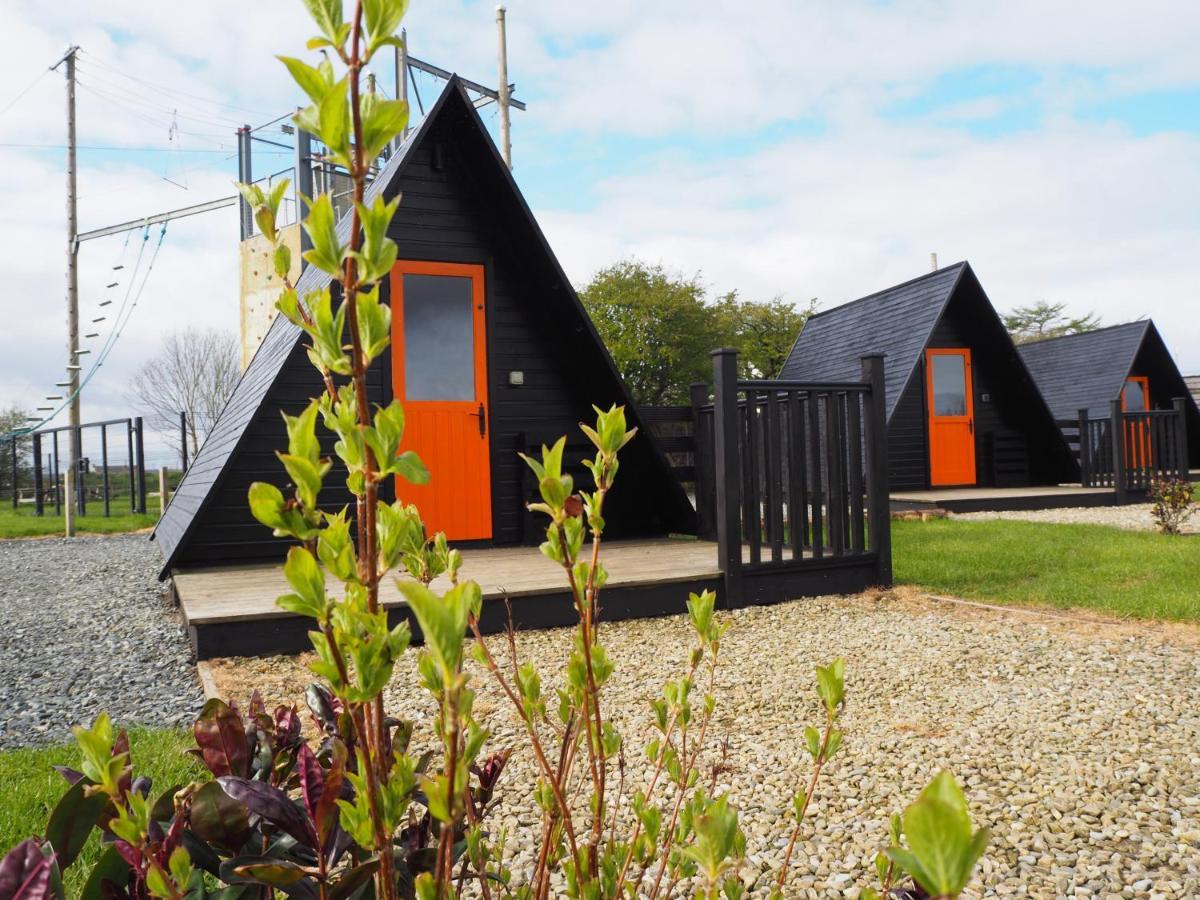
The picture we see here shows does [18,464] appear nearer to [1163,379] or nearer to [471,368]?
[471,368]

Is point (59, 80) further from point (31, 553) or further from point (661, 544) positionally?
point (661, 544)

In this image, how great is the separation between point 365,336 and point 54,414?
1995 cm

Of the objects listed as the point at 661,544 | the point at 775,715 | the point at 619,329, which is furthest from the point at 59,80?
the point at 775,715

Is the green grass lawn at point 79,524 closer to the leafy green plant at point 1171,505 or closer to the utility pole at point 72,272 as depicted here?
the utility pole at point 72,272

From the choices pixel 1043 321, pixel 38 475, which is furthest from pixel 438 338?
pixel 1043 321

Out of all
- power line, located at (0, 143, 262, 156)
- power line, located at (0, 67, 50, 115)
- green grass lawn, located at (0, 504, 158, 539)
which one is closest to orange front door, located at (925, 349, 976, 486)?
green grass lawn, located at (0, 504, 158, 539)

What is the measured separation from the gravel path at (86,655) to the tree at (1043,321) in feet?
157

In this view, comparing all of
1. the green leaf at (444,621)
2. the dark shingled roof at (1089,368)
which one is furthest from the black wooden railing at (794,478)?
the dark shingled roof at (1089,368)

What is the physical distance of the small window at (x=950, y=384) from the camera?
1466cm

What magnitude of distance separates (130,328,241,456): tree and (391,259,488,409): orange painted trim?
23453 mm

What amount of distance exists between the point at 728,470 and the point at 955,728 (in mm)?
2356

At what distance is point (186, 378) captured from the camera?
28.4 metres

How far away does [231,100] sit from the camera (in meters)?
22.5

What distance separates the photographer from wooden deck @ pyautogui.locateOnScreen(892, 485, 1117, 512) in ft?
39.3
